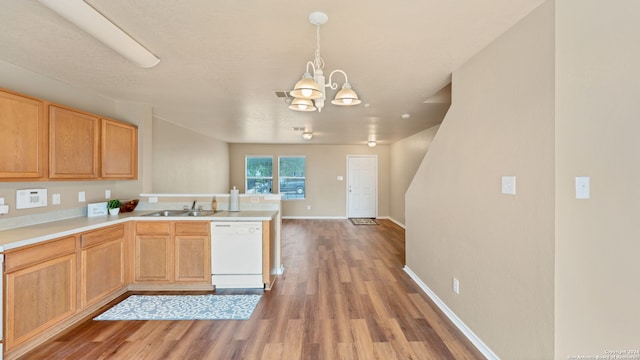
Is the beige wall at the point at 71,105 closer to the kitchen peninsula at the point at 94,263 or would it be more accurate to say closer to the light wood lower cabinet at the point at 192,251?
the kitchen peninsula at the point at 94,263

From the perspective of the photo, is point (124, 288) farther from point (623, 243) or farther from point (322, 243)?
point (623, 243)

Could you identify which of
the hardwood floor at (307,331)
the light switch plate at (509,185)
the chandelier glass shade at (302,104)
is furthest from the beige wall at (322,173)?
the light switch plate at (509,185)

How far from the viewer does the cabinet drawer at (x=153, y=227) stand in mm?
3096

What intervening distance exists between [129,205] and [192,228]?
1.14 meters

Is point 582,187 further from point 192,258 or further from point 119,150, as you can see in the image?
point 119,150

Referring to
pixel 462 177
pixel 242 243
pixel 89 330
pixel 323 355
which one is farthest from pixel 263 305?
pixel 462 177

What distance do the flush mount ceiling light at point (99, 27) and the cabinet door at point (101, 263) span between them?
175 centimetres

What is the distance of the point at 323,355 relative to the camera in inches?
79.7

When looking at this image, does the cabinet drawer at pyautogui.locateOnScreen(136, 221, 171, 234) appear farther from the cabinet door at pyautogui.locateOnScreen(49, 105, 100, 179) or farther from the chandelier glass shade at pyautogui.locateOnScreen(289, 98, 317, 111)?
the chandelier glass shade at pyautogui.locateOnScreen(289, 98, 317, 111)

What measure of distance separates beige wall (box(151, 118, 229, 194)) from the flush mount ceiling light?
289cm

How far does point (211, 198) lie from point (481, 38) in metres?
3.48

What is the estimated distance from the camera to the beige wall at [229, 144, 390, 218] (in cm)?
811

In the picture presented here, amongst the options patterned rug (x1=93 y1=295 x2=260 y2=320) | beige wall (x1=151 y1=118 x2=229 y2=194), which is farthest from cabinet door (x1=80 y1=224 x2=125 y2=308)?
beige wall (x1=151 y1=118 x2=229 y2=194)

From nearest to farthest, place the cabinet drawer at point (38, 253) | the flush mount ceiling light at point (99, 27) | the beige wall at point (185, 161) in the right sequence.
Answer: the flush mount ceiling light at point (99, 27) < the cabinet drawer at point (38, 253) < the beige wall at point (185, 161)
